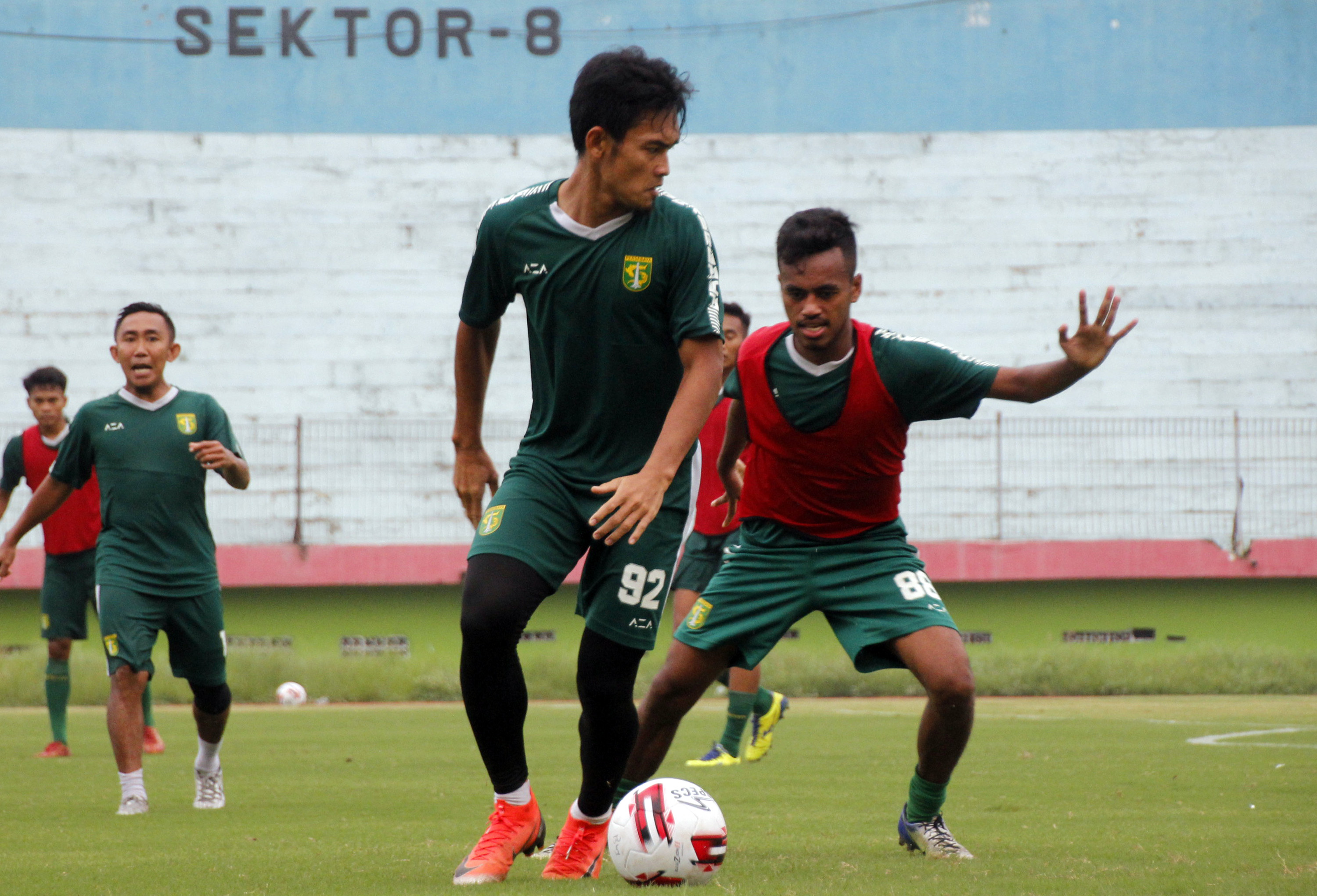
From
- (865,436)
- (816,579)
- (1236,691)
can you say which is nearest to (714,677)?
(816,579)

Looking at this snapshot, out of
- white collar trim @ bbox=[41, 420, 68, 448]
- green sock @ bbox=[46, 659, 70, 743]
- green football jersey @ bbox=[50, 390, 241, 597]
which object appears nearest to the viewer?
green football jersey @ bbox=[50, 390, 241, 597]

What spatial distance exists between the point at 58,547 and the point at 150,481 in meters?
3.64

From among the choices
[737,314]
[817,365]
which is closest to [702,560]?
[737,314]

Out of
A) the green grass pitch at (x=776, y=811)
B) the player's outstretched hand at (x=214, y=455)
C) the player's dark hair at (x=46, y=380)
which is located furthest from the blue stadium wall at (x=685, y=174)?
the player's outstretched hand at (x=214, y=455)

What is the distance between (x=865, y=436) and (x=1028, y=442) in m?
13.8

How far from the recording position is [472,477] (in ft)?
14.7

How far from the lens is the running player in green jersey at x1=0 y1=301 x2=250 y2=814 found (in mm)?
6441

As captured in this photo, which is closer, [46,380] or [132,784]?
[132,784]

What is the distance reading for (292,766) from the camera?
334 inches

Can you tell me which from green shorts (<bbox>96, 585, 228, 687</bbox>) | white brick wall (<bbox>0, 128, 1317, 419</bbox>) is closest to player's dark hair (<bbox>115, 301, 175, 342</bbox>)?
green shorts (<bbox>96, 585, 228, 687</bbox>)

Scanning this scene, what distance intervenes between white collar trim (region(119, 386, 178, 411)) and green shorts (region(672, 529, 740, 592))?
3.14 m

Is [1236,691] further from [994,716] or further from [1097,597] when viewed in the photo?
[994,716]

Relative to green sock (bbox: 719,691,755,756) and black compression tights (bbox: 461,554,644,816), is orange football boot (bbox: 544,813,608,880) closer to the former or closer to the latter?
black compression tights (bbox: 461,554,644,816)

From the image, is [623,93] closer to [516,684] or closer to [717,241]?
[516,684]
